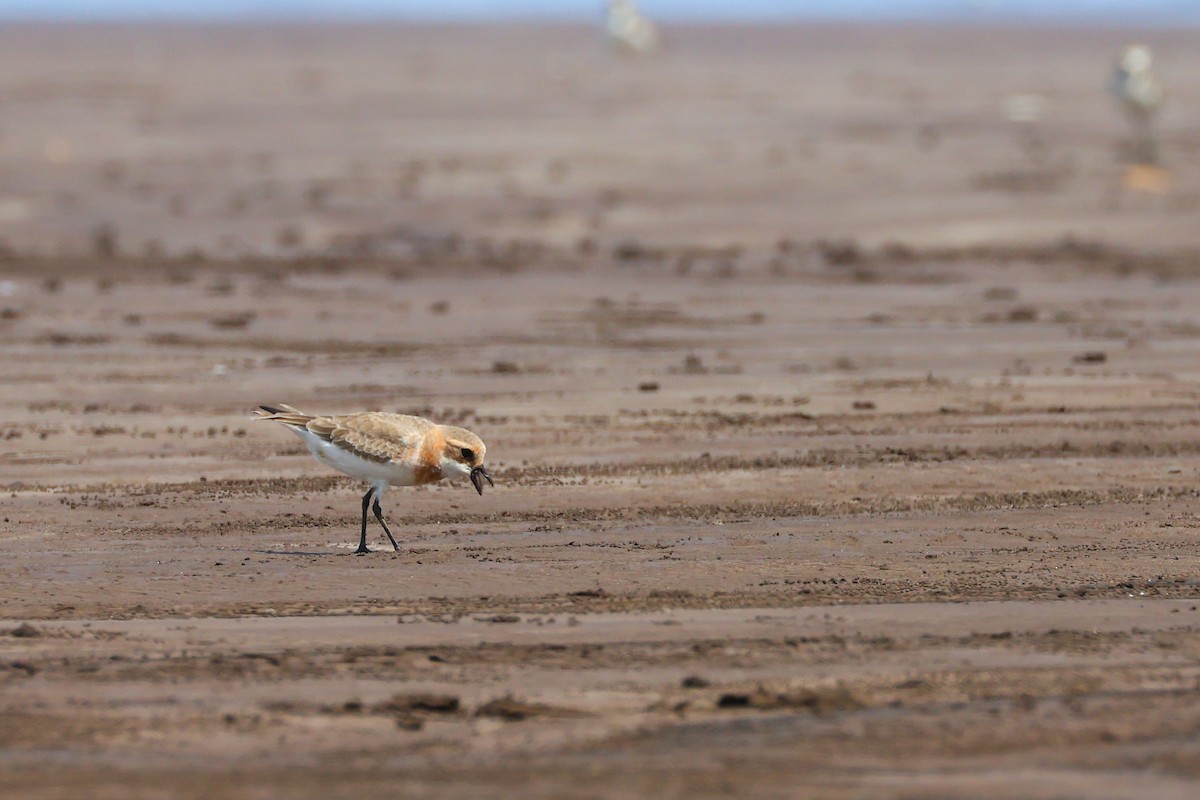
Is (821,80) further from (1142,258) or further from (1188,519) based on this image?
(1188,519)

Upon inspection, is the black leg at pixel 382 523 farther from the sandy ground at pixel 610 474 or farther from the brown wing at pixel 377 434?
the brown wing at pixel 377 434

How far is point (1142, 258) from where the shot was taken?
65.5 feet

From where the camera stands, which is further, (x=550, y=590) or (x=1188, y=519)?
(x=1188, y=519)

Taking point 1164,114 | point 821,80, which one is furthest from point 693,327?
point 821,80

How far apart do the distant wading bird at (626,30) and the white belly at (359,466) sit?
4292 centimetres

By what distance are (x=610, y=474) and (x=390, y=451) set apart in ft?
6.58

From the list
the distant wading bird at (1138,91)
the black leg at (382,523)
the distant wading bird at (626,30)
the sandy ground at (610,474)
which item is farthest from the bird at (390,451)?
the distant wading bird at (626,30)

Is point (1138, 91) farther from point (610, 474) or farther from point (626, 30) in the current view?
point (626, 30)

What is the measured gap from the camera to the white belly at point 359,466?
854cm

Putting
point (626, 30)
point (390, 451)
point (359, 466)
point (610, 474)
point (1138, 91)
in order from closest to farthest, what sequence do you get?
point (390, 451)
point (359, 466)
point (610, 474)
point (1138, 91)
point (626, 30)

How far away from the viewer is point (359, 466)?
339 inches

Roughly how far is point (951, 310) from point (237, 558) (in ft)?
31.2

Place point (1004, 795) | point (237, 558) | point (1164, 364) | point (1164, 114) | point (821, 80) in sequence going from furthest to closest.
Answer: point (821, 80) < point (1164, 114) < point (1164, 364) < point (237, 558) < point (1004, 795)

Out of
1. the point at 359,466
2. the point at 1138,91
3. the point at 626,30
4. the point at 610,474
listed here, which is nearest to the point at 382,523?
the point at 359,466
